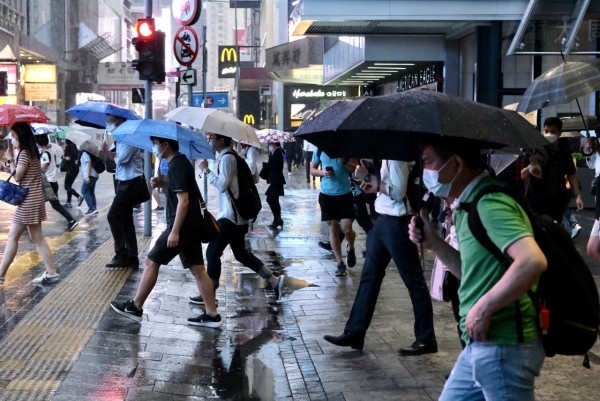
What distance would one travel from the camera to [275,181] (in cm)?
1523

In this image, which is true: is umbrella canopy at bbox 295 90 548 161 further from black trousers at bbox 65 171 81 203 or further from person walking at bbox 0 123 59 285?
black trousers at bbox 65 171 81 203

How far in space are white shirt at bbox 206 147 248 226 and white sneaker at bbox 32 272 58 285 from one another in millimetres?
2135

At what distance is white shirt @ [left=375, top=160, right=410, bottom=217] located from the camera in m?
5.97

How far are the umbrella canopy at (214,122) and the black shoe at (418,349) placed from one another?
9.15ft

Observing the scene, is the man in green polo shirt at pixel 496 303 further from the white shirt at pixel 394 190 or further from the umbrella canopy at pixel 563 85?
the umbrella canopy at pixel 563 85

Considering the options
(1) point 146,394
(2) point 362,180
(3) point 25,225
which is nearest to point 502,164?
(2) point 362,180

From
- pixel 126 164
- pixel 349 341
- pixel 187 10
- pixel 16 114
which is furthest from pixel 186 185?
pixel 187 10

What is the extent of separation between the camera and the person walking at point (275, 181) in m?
14.9

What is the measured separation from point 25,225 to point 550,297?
6.77m

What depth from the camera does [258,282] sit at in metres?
9.21

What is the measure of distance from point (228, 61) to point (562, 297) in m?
58.4

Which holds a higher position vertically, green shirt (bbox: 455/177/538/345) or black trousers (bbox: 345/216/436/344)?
green shirt (bbox: 455/177/538/345)

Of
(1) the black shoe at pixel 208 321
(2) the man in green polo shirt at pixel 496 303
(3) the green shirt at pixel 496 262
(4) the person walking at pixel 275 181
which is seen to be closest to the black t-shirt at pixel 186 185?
(1) the black shoe at pixel 208 321


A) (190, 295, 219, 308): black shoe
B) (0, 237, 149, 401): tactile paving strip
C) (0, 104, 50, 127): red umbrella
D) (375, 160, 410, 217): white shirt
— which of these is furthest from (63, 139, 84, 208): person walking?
(375, 160, 410, 217): white shirt
